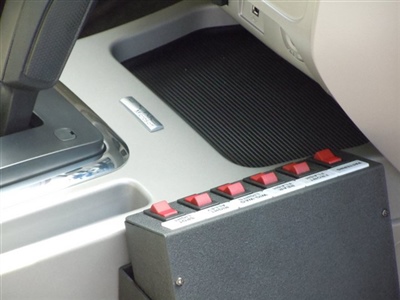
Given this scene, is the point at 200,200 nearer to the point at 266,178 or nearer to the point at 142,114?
the point at 266,178

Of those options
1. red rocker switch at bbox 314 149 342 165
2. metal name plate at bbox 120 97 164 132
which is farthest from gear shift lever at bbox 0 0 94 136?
red rocker switch at bbox 314 149 342 165

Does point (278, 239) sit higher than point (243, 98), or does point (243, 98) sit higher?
point (243, 98)

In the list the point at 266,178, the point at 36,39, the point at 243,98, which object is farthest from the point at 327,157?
the point at 36,39

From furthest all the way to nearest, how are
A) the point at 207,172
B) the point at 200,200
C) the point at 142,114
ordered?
1. the point at 142,114
2. the point at 207,172
3. the point at 200,200

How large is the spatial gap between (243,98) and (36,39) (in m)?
0.35

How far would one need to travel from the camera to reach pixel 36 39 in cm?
99

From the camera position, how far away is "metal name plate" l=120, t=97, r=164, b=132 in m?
1.14

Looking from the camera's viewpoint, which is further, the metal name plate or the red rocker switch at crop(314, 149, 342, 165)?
the metal name plate

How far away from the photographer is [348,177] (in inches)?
38.8

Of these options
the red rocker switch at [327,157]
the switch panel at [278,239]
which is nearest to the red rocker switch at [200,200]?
the switch panel at [278,239]

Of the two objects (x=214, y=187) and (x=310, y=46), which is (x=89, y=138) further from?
(x=310, y=46)

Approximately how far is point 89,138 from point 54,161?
60mm

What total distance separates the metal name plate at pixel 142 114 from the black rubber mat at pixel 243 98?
57 mm

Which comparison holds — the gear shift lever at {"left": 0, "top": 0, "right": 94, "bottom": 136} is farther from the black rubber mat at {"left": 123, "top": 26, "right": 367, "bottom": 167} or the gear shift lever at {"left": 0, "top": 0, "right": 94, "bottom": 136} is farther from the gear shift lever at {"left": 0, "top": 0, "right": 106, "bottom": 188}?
the black rubber mat at {"left": 123, "top": 26, "right": 367, "bottom": 167}
